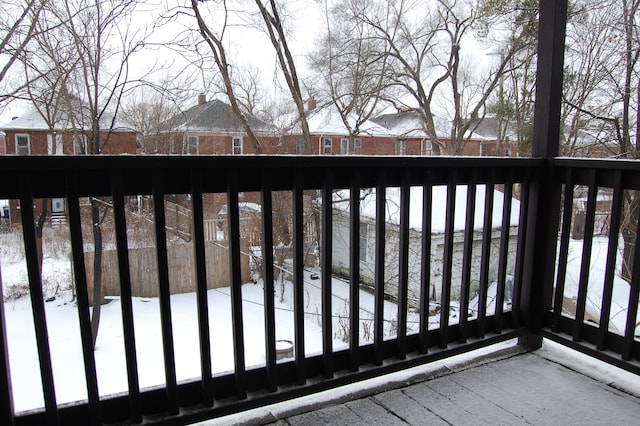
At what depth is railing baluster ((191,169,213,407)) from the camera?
131 cm

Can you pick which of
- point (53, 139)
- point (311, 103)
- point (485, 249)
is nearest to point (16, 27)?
point (53, 139)

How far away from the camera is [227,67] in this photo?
4535 millimetres

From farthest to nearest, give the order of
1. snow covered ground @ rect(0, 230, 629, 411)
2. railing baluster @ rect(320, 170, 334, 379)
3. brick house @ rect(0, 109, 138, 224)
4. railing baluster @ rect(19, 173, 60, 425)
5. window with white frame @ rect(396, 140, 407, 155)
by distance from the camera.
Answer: window with white frame @ rect(396, 140, 407, 155)
brick house @ rect(0, 109, 138, 224)
snow covered ground @ rect(0, 230, 629, 411)
railing baluster @ rect(320, 170, 334, 379)
railing baluster @ rect(19, 173, 60, 425)

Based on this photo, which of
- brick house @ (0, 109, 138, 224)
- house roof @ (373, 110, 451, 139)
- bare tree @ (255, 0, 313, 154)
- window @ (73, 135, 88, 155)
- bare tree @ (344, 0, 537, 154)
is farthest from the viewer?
bare tree @ (344, 0, 537, 154)

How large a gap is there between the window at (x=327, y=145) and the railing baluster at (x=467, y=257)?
90.4 inches

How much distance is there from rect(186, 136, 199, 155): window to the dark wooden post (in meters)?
2.30

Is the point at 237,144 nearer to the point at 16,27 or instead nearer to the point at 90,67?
the point at 90,67

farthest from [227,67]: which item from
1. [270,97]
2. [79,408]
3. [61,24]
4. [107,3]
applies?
[79,408]

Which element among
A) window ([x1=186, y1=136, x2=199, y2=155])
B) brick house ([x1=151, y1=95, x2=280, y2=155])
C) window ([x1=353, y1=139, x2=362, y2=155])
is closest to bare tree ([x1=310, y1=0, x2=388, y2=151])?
window ([x1=353, y1=139, x2=362, y2=155])

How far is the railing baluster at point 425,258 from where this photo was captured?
171 cm

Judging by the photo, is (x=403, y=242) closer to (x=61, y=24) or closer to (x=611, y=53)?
(x=61, y=24)

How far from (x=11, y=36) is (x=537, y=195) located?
3.79 metres

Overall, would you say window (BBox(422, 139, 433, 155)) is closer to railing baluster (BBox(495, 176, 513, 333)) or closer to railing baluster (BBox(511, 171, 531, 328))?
railing baluster (BBox(511, 171, 531, 328))

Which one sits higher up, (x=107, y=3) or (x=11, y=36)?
(x=107, y=3)
